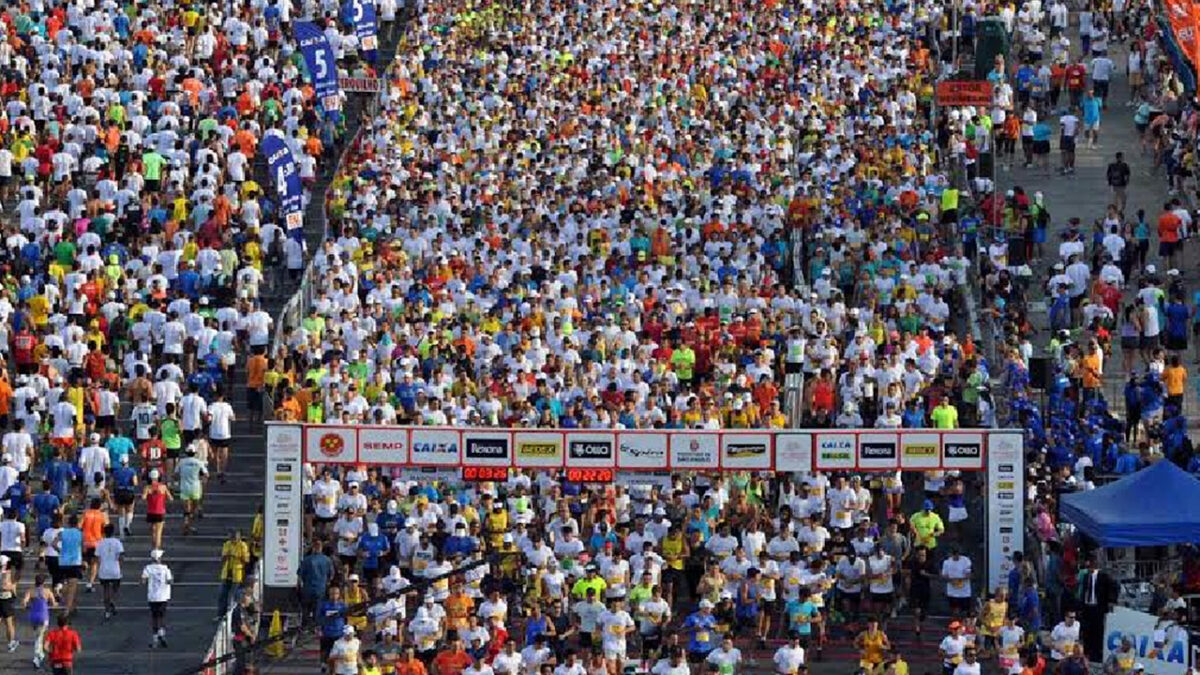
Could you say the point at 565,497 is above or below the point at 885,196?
below

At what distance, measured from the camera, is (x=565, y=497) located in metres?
47.1

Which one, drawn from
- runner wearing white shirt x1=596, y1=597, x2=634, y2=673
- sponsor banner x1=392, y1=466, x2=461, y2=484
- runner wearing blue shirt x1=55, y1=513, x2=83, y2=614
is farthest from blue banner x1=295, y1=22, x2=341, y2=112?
runner wearing white shirt x1=596, y1=597, x2=634, y2=673

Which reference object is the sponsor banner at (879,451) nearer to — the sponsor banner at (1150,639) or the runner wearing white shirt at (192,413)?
the sponsor banner at (1150,639)

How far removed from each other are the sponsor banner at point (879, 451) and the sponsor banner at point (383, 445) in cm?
505

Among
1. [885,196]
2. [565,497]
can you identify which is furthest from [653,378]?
[885,196]

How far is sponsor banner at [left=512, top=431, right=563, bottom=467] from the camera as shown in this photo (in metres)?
46.6

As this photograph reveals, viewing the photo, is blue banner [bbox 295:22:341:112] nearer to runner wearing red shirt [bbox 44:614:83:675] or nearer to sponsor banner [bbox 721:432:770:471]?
sponsor banner [bbox 721:432:770:471]

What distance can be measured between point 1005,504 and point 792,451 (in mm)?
2703

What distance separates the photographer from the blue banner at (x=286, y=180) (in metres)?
55.5

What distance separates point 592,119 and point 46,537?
17.8 metres

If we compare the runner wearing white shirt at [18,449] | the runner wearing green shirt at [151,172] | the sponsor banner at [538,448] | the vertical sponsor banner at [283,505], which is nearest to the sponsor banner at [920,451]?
the sponsor banner at [538,448]

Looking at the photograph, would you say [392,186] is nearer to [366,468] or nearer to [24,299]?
[24,299]

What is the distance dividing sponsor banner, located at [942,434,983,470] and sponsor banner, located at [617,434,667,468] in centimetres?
350

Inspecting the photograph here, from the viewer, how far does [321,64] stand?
60344mm
